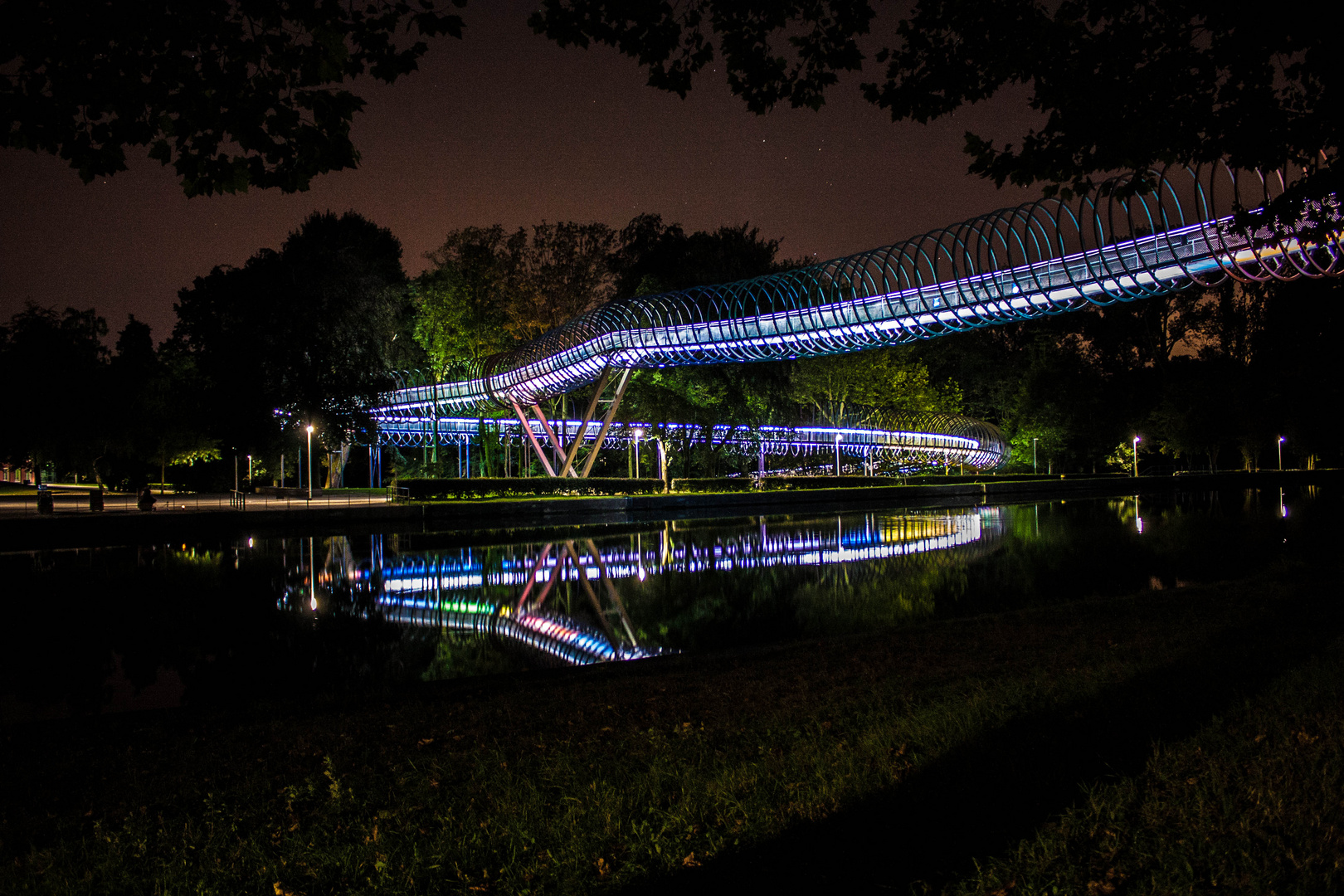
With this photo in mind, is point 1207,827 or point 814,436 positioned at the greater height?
point 814,436

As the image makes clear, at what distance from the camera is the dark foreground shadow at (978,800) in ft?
10.9

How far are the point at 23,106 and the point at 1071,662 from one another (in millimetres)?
7699

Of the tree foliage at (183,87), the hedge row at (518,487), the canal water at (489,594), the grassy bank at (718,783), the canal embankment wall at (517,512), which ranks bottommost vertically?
the canal water at (489,594)

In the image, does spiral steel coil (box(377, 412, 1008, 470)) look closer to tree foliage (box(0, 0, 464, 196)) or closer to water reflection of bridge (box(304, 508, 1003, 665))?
water reflection of bridge (box(304, 508, 1003, 665))

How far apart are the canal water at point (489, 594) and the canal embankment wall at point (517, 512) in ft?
5.99

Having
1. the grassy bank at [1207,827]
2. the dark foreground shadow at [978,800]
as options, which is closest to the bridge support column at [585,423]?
the dark foreground shadow at [978,800]

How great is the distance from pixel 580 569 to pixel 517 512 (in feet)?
48.8

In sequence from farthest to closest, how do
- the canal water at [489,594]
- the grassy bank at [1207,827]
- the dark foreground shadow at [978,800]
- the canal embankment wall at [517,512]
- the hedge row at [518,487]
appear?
the hedge row at [518,487], the canal embankment wall at [517,512], the canal water at [489,594], the dark foreground shadow at [978,800], the grassy bank at [1207,827]

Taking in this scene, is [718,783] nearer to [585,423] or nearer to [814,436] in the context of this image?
[585,423]

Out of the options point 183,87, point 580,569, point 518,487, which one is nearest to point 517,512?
point 518,487

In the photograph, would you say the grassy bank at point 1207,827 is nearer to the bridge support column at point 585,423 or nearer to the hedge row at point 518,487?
the hedge row at point 518,487

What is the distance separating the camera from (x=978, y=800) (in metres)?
3.85

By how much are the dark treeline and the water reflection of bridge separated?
10.7 metres

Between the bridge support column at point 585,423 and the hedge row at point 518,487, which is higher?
the bridge support column at point 585,423
